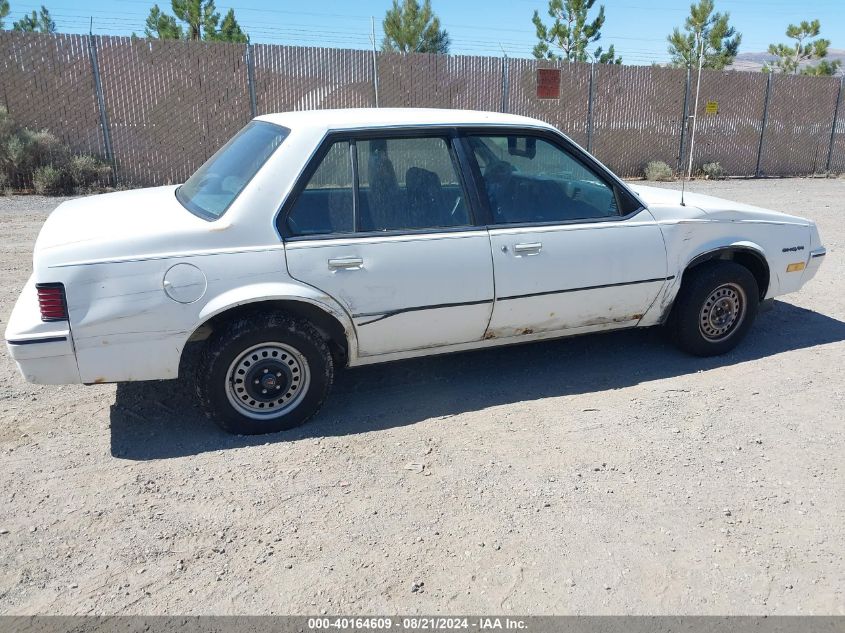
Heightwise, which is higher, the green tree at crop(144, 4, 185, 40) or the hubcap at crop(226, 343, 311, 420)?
the green tree at crop(144, 4, 185, 40)

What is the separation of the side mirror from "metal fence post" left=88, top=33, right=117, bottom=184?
11038 mm

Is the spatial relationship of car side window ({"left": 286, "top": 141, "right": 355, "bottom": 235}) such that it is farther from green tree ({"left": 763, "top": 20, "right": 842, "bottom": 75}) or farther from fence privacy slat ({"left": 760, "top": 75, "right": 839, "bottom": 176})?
green tree ({"left": 763, "top": 20, "right": 842, "bottom": 75})

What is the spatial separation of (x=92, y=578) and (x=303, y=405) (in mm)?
1468

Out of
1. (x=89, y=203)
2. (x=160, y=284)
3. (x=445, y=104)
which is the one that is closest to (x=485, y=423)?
(x=160, y=284)

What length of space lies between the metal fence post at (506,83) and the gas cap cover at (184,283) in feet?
44.8

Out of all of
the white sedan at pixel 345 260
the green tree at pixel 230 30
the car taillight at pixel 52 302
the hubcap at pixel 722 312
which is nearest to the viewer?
the car taillight at pixel 52 302

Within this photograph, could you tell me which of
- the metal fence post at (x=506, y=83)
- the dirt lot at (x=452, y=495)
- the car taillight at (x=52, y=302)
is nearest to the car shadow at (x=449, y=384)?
the dirt lot at (x=452, y=495)

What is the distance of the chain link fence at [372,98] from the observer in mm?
13039

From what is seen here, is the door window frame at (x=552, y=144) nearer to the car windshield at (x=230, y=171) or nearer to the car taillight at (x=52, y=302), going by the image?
the car windshield at (x=230, y=171)

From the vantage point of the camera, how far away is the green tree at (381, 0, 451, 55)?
25.7 metres

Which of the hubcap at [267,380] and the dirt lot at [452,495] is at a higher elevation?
the hubcap at [267,380]

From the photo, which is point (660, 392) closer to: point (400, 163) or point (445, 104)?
point (400, 163)

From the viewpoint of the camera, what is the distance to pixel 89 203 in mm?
4637

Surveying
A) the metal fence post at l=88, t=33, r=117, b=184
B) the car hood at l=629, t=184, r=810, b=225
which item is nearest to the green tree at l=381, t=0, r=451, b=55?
the metal fence post at l=88, t=33, r=117, b=184
